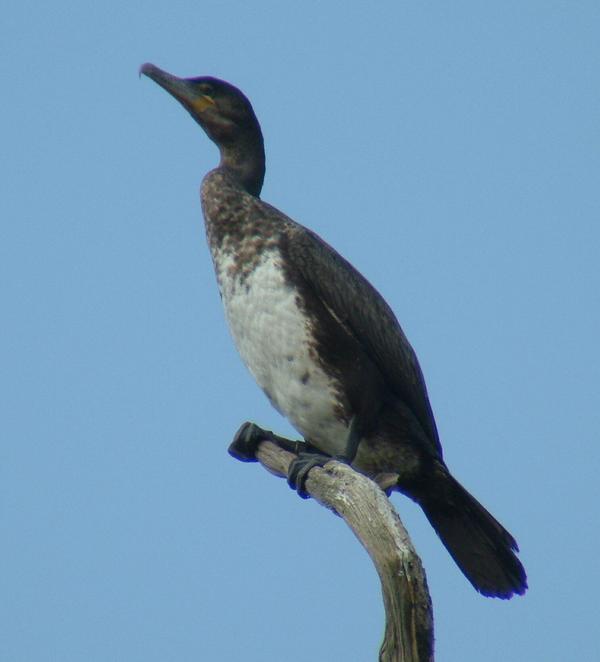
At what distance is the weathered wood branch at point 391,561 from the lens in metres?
4.59

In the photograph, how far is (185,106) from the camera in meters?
7.56

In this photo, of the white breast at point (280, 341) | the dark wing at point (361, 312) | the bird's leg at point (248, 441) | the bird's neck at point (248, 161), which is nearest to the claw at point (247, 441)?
the bird's leg at point (248, 441)

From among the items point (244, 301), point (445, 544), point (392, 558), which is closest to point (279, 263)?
point (244, 301)

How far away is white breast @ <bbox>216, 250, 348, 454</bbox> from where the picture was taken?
6.64m

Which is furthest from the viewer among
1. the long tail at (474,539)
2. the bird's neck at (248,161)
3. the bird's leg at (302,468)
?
the bird's neck at (248,161)

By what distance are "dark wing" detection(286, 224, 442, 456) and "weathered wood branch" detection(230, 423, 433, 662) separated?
1.26m

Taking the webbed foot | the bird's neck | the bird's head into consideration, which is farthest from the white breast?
the bird's head

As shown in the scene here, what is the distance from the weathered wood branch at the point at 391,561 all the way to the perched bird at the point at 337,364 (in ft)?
3.49

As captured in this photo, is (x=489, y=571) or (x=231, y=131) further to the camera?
(x=231, y=131)

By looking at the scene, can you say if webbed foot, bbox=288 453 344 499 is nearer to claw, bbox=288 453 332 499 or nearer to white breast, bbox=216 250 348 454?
claw, bbox=288 453 332 499

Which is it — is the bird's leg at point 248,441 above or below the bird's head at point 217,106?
below

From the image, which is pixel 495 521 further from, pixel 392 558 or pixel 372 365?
pixel 392 558

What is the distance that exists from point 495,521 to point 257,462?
3.82ft

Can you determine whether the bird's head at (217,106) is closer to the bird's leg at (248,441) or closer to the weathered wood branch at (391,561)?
the bird's leg at (248,441)
